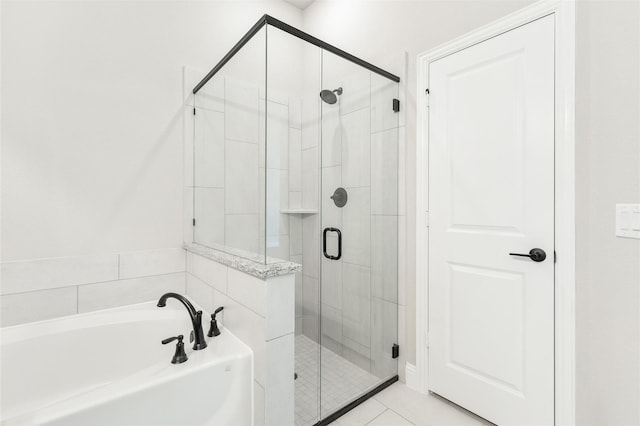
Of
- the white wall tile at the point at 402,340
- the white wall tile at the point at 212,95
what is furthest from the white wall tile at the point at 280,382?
the white wall tile at the point at 212,95

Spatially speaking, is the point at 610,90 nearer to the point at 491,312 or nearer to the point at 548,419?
the point at 491,312

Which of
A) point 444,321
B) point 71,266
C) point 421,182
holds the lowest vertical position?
point 444,321

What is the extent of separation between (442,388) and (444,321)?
0.40 metres

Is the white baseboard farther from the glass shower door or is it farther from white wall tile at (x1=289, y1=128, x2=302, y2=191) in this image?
white wall tile at (x1=289, y1=128, x2=302, y2=191)

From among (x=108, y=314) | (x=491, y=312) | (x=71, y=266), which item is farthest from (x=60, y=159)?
(x=491, y=312)

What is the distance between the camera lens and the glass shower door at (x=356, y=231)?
175 centimetres

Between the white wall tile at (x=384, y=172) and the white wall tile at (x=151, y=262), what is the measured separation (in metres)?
1.40

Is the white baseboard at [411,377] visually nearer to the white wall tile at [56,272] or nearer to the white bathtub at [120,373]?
the white bathtub at [120,373]

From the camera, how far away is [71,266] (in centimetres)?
180

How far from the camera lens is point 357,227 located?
1890mm

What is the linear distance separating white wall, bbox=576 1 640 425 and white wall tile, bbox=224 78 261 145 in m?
1.46

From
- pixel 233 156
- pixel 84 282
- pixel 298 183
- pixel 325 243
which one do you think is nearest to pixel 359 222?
pixel 325 243

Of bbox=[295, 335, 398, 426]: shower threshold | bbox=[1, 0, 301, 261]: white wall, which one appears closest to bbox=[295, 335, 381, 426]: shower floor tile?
bbox=[295, 335, 398, 426]: shower threshold

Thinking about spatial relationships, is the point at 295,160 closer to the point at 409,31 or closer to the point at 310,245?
the point at 310,245
